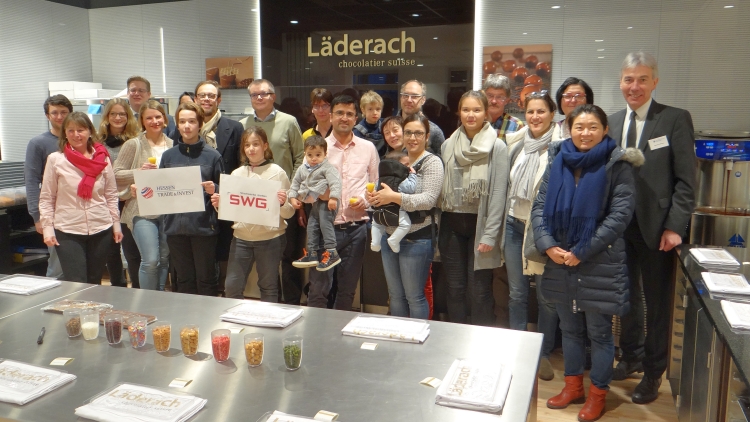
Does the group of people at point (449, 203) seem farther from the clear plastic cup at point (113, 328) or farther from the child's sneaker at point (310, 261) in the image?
the clear plastic cup at point (113, 328)

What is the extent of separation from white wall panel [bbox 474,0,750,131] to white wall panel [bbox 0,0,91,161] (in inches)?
193

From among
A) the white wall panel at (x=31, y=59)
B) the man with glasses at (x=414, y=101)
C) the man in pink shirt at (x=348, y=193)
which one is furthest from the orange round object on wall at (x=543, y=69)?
the white wall panel at (x=31, y=59)

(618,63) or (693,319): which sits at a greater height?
(618,63)

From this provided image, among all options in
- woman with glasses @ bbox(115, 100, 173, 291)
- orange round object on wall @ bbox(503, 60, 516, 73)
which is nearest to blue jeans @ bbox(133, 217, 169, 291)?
woman with glasses @ bbox(115, 100, 173, 291)

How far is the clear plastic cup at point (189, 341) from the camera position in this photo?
→ 193 centimetres

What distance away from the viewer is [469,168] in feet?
11.0

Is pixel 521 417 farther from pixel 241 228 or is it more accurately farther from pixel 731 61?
pixel 731 61

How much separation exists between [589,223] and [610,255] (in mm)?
190

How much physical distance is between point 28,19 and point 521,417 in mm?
6915

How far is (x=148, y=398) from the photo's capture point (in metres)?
1.62

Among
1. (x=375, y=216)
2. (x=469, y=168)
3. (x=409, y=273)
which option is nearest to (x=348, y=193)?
(x=375, y=216)

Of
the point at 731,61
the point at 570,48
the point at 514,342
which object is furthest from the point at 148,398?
the point at 731,61

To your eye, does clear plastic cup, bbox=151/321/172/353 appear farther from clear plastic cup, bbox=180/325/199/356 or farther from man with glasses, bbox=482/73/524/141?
man with glasses, bbox=482/73/524/141

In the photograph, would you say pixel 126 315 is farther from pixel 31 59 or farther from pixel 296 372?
pixel 31 59
